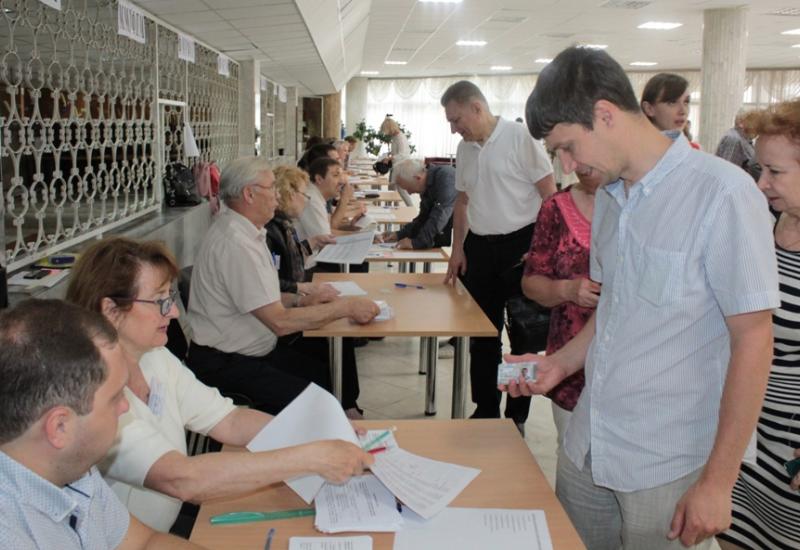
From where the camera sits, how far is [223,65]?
7105 mm

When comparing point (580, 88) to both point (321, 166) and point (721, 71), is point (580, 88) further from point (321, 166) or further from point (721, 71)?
point (721, 71)

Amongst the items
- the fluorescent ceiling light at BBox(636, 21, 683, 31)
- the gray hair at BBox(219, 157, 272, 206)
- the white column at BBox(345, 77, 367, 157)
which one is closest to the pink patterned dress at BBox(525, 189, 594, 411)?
the gray hair at BBox(219, 157, 272, 206)

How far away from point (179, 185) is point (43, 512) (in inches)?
176

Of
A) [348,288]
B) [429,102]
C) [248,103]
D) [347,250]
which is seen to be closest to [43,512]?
[348,288]

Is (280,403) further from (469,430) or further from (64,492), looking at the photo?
(64,492)

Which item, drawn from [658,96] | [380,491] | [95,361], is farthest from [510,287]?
[95,361]

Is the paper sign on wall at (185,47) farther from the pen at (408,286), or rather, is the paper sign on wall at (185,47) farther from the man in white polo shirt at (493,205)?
the pen at (408,286)

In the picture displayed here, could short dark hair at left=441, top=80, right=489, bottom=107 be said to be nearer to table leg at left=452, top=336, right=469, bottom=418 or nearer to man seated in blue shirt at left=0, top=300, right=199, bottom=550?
table leg at left=452, top=336, right=469, bottom=418

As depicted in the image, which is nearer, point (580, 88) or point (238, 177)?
point (580, 88)

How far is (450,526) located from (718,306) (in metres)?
0.66

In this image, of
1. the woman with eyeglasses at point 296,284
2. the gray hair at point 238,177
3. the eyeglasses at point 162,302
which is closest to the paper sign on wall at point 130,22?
the woman with eyeglasses at point 296,284

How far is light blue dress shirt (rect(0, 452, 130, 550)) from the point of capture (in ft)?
3.31

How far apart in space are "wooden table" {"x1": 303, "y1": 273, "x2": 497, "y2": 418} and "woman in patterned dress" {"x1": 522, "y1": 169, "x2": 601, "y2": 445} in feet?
1.48

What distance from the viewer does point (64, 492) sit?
1.08 metres
